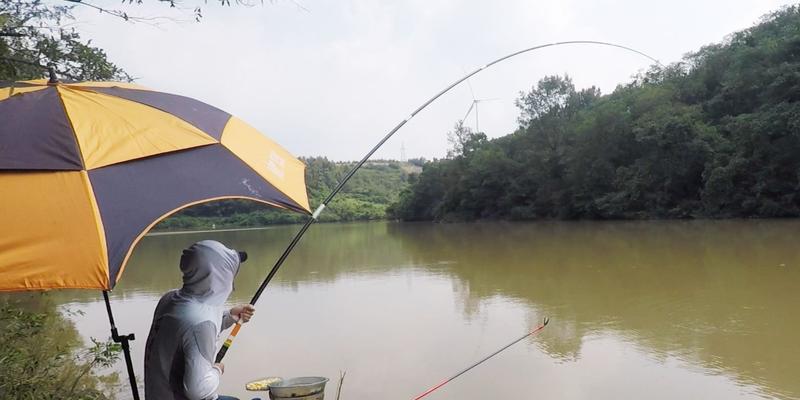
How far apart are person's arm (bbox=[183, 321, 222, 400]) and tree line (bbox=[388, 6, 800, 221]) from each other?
16606 mm

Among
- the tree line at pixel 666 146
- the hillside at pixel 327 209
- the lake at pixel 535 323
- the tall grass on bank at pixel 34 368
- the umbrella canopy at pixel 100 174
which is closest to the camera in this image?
the umbrella canopy at pixel 100 174

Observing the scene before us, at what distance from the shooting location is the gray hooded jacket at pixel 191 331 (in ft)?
4.61

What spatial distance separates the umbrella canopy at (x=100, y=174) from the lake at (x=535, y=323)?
372 cm

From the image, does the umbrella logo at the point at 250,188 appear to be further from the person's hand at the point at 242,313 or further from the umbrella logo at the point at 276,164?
the person's hand at the point at 242,313

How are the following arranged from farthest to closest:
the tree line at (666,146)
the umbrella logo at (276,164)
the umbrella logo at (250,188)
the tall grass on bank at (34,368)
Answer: the tree line at (666,146)
the tall grass on bank at (34,368)
the umbrella logo at (276,164)
the umbrella logo at (250,188)

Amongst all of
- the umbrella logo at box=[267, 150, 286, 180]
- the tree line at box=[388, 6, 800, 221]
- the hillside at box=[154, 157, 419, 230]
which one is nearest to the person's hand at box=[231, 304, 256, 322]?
the umbrella logo at box=[267, 150, 286, 180]

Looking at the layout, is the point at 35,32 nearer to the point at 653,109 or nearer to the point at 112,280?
the point at 112,280

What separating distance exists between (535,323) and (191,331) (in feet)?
21.2

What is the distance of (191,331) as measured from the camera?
4.59ft

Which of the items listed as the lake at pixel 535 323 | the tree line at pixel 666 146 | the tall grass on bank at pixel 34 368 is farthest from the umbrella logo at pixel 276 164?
Answer: the tree line at pixel 666 146

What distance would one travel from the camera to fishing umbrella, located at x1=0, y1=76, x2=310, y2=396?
1.39 m

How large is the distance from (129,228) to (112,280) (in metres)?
0.14

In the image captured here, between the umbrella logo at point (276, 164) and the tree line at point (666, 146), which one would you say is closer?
the umbrella logo at point (276, 164)

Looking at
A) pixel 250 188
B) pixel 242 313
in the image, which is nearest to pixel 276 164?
pixel 250 188
